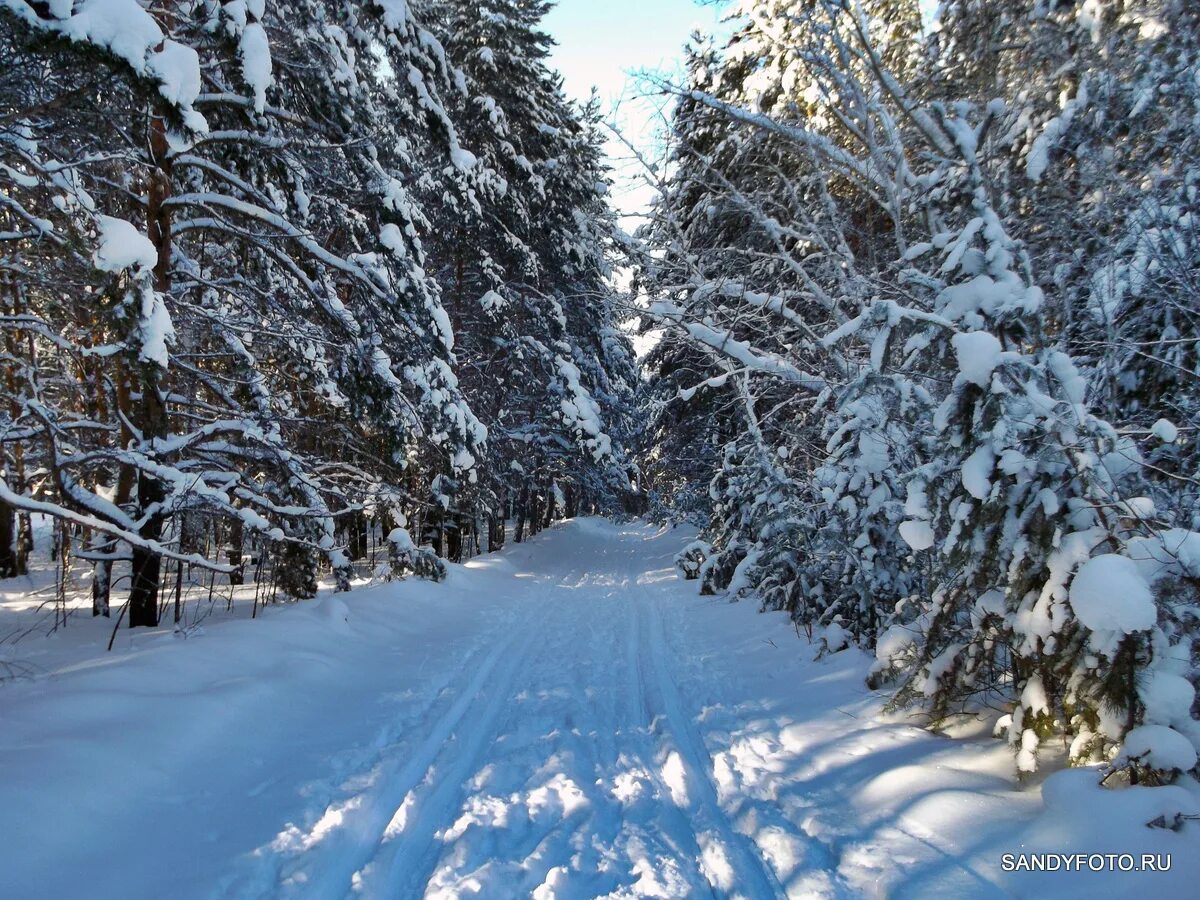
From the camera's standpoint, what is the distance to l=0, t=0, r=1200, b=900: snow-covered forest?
3242mm

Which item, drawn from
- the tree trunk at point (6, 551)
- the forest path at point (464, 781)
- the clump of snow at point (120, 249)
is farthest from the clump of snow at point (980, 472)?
the tree trunk at point (6, 551)

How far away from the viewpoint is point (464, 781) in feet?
13.9

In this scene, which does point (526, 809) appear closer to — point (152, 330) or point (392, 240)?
point (152, 330)

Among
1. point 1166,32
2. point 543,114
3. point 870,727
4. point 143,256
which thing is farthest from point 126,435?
point 543,114

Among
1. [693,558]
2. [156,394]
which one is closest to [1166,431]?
[156,394]

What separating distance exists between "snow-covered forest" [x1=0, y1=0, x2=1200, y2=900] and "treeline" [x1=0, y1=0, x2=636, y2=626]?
0.22 feet

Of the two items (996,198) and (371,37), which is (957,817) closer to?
(996,198)

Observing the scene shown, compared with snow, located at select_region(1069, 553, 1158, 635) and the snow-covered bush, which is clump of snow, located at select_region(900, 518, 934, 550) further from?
the snow-covered bush

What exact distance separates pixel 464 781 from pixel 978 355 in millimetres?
4075

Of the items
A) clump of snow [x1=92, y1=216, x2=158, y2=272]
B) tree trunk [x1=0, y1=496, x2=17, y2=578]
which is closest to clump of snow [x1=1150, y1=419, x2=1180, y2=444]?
clump of snow [x1=92, y1=216, x2=158, y2=272]

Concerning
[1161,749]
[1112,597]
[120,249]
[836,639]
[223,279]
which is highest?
[223,279]

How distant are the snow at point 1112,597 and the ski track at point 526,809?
76.4 inches

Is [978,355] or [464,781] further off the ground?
[978,355]

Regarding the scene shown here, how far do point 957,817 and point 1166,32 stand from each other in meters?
6.36
